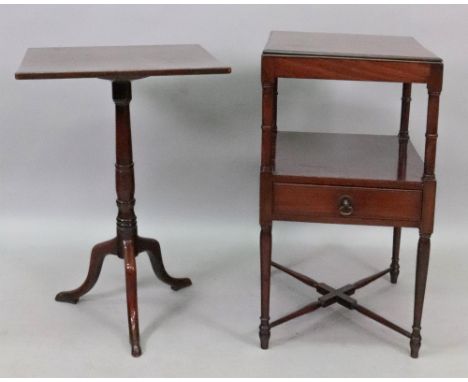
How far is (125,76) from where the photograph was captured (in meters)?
2.77

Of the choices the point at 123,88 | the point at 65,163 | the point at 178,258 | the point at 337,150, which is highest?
the point at 123,88

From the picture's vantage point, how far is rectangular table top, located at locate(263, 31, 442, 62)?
275 centimetres

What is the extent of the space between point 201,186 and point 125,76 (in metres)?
1.41

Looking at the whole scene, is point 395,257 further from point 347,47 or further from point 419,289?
point 347,47

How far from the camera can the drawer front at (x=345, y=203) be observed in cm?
290

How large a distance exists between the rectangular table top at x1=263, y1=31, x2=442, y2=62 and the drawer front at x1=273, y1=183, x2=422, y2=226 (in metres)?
0.45

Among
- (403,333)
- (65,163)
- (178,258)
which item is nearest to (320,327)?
(403,333)

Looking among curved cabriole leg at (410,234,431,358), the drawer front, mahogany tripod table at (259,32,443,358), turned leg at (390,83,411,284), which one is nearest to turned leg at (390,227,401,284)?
turned leg at (390,83,411,284)

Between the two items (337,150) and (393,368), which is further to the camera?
(337,150)

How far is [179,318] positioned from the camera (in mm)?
3330

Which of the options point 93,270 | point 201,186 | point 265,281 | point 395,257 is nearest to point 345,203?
point 265,281

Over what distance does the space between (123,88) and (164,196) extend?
1.16 metres

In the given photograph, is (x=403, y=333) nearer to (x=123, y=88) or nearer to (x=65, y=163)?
(x=123, y=88)

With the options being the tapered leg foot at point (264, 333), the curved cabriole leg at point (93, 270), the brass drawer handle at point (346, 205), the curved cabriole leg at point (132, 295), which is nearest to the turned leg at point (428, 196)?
the brass drawer handle at point (346, 205)
